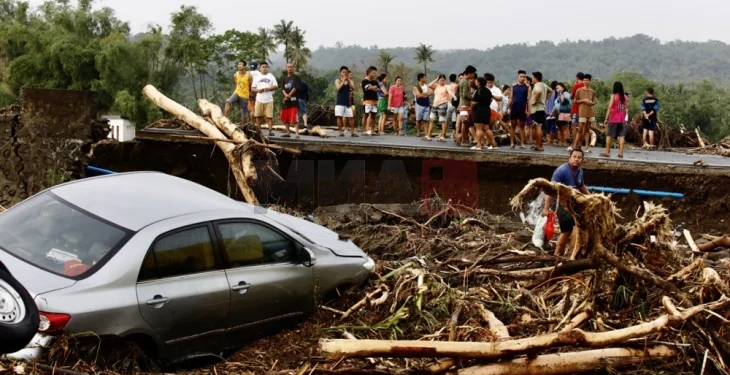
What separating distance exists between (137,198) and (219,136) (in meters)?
8.04

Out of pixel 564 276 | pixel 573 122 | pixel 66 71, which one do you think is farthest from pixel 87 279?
pixel 66 71

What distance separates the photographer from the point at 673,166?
45.5ft

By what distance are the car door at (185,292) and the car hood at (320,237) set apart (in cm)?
101

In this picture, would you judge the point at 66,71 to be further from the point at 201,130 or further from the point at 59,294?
the point at 59,294

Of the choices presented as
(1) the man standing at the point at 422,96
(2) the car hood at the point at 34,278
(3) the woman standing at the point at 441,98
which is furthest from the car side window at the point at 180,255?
(3) the woman standing at the point at 441,98

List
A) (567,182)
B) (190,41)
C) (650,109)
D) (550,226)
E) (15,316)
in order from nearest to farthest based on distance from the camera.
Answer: (15,316) → (567,182) → (550,226) → (650,109) → (190,41)

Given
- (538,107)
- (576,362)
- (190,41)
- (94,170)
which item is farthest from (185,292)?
(190,41)

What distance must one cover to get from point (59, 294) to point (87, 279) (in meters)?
0.23

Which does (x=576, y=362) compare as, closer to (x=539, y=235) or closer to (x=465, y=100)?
(x=539, y=235)

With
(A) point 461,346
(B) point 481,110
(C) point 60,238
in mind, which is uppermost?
(B) point 481,110

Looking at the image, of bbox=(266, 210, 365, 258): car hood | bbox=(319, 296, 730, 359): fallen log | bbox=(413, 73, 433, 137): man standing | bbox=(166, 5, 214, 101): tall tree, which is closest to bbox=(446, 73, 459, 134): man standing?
bbox=(413, 73, 433, 137): man standing

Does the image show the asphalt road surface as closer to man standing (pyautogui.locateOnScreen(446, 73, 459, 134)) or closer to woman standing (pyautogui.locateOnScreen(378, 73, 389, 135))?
man standing (pyautogui.locateOnScreen(446, 73, 459, 134))

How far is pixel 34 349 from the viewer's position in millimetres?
5023

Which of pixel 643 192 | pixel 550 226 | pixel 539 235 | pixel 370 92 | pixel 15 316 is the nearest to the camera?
pixel 15 316
